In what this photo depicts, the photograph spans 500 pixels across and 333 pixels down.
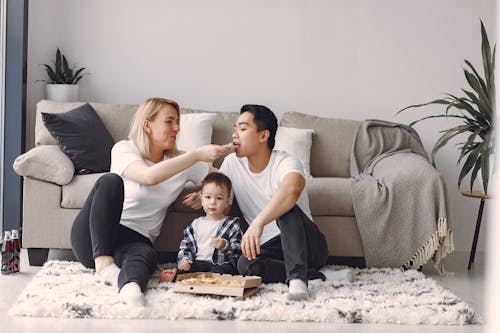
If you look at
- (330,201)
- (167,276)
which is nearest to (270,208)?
(167,276)

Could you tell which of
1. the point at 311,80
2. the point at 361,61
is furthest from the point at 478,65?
the point at 311,80

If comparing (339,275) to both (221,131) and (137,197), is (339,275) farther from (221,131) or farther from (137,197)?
(221,131)

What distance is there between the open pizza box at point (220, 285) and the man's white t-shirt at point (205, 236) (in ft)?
0.71

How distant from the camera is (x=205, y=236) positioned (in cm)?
312

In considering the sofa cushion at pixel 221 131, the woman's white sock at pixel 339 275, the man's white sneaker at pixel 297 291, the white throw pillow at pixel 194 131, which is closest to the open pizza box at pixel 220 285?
the man's white sneaker at pixel 297 291

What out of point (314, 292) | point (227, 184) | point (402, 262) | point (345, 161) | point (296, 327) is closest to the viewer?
point (296, 327)

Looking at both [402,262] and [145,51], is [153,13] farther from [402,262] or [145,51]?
[402,262]

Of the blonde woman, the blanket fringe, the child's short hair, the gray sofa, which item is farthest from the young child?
the blanket fringe

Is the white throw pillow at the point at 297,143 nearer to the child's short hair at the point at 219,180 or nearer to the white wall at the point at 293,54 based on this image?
the white wall at the point at 293,54

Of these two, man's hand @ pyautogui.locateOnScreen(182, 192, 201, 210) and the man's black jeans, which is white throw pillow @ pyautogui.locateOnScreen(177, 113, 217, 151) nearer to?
man's hand @ pyautogui.locateOnScreen(182, 192, 201, 210)

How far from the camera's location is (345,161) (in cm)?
428

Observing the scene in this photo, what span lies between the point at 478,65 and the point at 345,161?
120 cm

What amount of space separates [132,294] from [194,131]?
1.67 metres

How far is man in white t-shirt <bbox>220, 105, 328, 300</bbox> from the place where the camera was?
281 centimetres
